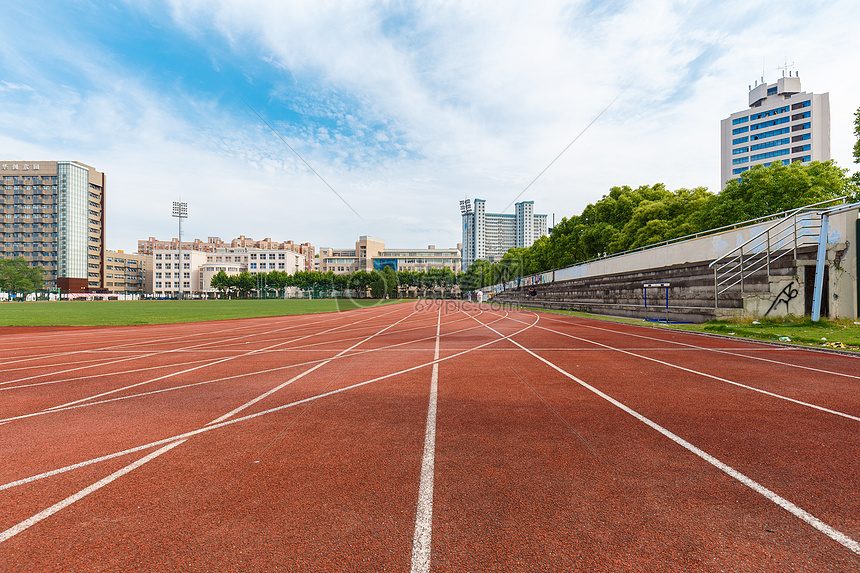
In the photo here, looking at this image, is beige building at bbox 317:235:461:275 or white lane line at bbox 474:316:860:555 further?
beige building at bbox 317:235:461:275

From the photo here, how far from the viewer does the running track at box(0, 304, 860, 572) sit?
104 inches

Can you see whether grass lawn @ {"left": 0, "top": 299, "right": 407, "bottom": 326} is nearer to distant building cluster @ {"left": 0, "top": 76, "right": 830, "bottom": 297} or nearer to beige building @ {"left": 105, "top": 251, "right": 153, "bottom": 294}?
distant building cluster @ {"left": 0, "top": 76, "right": 830, "bottom": 297}

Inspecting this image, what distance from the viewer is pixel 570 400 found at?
20.3 feet

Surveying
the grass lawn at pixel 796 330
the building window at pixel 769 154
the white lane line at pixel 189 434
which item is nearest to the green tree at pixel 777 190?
the grass lawn at pixel 796 330

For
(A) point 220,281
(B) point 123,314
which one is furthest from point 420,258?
(B) point 123,314

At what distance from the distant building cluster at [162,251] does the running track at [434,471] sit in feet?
255

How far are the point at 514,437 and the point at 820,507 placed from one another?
266 cm

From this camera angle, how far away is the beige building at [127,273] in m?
129

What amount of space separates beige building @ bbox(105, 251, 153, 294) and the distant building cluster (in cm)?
34

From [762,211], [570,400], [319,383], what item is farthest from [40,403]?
[762,211]

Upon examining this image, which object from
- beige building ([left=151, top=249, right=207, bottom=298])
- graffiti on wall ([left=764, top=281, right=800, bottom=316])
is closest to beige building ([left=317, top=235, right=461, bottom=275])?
beige building ([left=151, top=249, right=207, bottom=298])

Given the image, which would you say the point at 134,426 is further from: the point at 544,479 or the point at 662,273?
the point at 662,273

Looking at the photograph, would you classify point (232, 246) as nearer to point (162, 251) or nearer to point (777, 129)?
point (162, 251)

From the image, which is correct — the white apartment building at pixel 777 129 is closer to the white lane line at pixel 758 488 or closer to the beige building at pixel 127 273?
the white lane line at pixel 758 488
